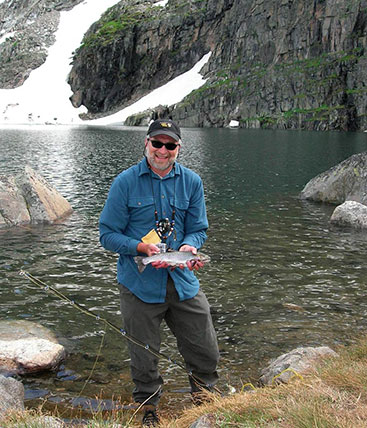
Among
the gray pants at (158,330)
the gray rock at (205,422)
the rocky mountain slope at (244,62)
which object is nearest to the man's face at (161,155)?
the gray pants at (158,330)

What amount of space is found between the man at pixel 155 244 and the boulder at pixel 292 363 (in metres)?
1.75

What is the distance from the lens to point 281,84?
118 meters

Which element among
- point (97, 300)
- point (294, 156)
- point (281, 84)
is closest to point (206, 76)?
point (281, 84)

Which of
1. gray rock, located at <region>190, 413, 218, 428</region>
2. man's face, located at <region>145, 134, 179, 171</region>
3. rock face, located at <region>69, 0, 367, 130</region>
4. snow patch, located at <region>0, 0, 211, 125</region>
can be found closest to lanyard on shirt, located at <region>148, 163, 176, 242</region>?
man's face, located at <region>145, 134, 179, 171</region>

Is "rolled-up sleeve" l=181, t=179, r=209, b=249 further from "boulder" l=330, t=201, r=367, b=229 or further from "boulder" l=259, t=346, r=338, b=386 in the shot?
"boulder" l=330, t=201, r=367, b=229

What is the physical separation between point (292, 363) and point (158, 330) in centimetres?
272

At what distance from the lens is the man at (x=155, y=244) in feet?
20.0

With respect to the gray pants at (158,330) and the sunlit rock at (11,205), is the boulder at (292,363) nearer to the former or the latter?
the gray pants at (158,330)

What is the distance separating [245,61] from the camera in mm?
131750

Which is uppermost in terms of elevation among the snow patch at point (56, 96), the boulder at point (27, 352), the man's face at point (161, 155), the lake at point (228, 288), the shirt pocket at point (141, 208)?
the snow patch at point (56, 96)

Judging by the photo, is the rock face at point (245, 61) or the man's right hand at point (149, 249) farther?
the rock face at point (245, 61)

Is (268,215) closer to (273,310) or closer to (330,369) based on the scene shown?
(273,310)

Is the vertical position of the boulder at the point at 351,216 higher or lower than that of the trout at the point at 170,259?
lower

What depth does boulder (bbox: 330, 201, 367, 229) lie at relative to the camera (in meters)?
20.1
